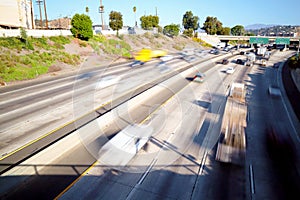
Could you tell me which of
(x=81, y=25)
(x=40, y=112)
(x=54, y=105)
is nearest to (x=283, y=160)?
(x=40, y=112)

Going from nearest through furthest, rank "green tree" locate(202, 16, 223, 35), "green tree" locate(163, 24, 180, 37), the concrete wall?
the concrete wall < "green tree" locate(163, 24, 180, 37) < "green tree" locate(202, 16, 223, 35)

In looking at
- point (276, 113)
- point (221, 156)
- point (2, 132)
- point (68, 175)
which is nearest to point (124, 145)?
point (68, 175)

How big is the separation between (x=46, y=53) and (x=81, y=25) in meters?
17.9

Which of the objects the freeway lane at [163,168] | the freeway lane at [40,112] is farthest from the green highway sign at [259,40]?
the freeway lane at [163,168]

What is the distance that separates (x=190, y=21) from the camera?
143750mm

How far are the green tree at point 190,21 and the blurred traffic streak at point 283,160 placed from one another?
137876 millimetres

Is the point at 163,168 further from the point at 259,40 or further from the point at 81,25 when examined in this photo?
the point at 259,40

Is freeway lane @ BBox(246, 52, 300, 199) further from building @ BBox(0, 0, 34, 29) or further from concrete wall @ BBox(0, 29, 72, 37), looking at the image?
building @ BBox(0, 0, 34, 29)

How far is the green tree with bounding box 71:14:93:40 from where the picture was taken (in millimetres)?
56625

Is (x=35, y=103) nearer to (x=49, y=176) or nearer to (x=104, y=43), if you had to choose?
(x=49, y=176)

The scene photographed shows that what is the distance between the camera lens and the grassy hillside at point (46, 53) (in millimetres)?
34031

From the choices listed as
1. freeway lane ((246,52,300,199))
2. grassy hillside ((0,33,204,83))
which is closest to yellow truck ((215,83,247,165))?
freeway lane ((246,52,300,199))

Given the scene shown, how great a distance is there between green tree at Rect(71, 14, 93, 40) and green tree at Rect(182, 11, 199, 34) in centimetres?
10252

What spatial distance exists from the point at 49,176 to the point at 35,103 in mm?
14719
